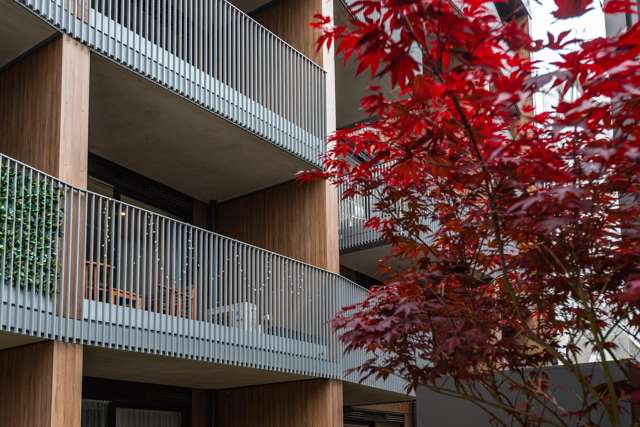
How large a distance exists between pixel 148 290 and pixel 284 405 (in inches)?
175

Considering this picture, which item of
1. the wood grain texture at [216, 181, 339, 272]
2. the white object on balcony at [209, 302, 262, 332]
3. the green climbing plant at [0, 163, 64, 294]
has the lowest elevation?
the white object on balcony at [209, 302, 262, 332]

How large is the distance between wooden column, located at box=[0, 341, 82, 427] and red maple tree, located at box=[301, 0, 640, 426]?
3.39m

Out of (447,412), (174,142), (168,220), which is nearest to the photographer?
(447,412)

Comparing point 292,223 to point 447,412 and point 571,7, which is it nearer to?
point 447,412

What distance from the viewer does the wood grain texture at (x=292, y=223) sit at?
1505 centimetres

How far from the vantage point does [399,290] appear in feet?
24.5

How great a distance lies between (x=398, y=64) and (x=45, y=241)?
5.63 metres

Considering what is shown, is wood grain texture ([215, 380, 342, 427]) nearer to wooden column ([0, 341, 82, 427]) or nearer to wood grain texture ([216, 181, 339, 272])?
wood grain texture ([216, 181, 339, 272])

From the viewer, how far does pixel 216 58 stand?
Answer: 1294cm

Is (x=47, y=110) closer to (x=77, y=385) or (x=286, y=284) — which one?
(x=77, y=385)

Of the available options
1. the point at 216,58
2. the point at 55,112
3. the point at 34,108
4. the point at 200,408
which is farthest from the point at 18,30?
the point at 200,408

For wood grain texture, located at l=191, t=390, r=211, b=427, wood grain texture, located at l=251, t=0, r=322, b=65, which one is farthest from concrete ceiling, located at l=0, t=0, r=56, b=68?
wood grain texture, located at l=191, t=390, r=211, b=427

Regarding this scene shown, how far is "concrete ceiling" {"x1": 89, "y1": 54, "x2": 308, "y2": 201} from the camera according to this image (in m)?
11.9

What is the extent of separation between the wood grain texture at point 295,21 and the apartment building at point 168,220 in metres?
0.04
